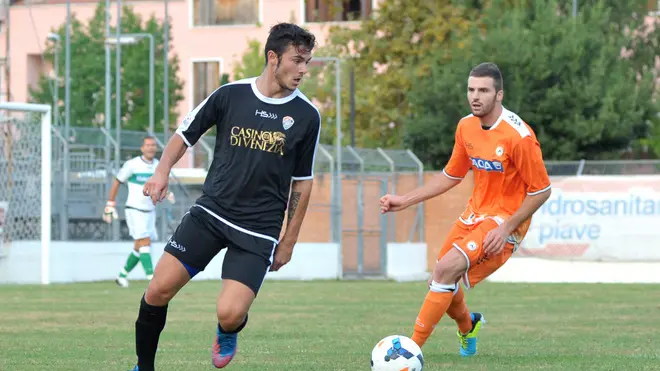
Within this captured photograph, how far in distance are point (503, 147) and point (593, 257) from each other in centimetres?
1705

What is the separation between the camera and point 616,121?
37000mm

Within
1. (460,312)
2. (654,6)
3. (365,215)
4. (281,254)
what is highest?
(654,6)

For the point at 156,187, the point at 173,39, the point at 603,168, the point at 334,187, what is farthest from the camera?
the point at 173,39

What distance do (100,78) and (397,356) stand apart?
40.5 metres

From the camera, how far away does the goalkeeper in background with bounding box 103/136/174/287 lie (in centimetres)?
2148

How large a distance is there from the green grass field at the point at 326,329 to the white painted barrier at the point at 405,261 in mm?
5751

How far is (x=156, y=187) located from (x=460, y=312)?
329 centimetres

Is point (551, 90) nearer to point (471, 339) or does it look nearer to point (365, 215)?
point (365, 215)

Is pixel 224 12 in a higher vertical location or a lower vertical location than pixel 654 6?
higher

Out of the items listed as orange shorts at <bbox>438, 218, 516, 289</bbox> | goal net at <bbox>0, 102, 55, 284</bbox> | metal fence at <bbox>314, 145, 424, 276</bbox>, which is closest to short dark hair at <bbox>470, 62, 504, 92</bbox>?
orange shorts at <bbox>438, 218, 516, 289</bbox>

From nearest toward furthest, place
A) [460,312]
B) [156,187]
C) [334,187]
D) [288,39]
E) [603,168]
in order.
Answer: [156,187] < [288,39] < [460,312] < [603,168] < [334,187]

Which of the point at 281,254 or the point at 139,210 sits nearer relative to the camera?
the point at 281,254

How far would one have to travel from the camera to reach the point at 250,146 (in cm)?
799

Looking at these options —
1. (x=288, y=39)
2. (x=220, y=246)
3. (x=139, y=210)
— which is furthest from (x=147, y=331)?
(x=139, y=210)
